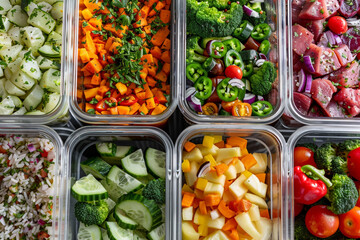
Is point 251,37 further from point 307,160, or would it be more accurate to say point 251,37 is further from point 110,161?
point 110,161

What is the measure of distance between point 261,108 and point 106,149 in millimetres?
803

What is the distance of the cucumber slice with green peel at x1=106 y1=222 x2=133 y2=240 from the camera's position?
5.77 feet

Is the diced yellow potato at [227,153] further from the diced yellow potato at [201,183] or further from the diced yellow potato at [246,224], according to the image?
the diced yellow potato at [246,224]

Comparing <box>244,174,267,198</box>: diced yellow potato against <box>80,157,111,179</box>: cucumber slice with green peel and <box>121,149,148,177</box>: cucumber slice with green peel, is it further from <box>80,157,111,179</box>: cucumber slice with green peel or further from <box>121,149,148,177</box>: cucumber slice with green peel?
<box>80,157,111,179</box>: cucumber slice with green peel

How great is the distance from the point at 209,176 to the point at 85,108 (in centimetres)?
72

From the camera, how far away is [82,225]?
5.99ft

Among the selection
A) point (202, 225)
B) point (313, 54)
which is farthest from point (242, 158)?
point (313, 54)

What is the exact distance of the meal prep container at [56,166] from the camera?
174cm

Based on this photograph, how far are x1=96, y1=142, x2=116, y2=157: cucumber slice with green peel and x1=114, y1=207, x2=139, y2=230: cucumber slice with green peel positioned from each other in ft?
0.91

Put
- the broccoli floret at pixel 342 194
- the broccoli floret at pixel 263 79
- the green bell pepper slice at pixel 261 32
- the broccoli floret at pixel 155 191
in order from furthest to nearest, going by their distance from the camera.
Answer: the green bell pepper slice at pixel 261 32 → the broccoli floret at pixel 263 79 → the broccoli floret at pixel 155 191 → the broccoli floret at pixel 342 194

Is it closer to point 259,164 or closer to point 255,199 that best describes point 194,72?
point 259,164

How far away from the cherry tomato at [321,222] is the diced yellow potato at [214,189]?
42 centimetres

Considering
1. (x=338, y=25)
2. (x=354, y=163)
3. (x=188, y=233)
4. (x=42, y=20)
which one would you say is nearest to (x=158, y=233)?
(x=188, y=233)

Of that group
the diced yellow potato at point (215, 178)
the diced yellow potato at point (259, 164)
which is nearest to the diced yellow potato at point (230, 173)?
the diced yellow potato at point (215, 178)
